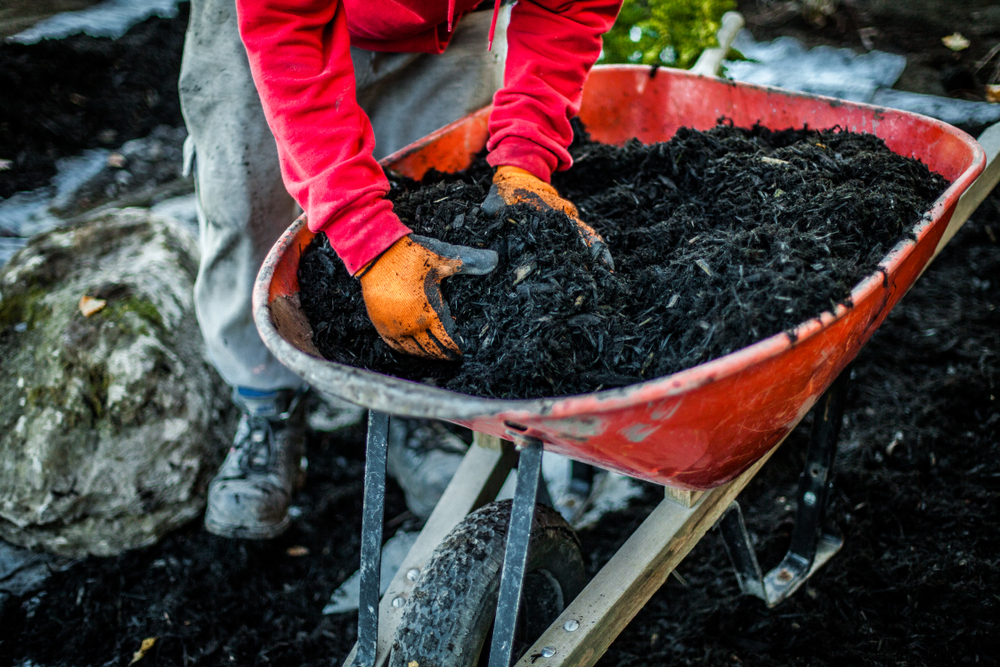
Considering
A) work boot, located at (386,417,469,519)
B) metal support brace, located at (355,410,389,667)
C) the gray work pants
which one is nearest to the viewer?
metal support brace, located at (355,410,389,667)

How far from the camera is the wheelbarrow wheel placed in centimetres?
114

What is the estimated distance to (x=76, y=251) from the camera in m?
2.38

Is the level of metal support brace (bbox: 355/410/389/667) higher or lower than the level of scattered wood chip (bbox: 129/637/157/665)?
higher

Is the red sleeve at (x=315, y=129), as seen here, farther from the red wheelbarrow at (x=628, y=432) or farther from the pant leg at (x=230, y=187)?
the pant leg at (x=230, y=187)

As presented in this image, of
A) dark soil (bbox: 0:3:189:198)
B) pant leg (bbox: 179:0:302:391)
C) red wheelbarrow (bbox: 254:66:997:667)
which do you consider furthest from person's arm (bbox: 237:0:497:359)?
dark soil (bbox: 0:3:189:198)

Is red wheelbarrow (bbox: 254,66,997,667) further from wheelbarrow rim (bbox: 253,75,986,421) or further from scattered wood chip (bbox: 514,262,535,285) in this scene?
scattered wood chip (bbox: 514,262,535,285)

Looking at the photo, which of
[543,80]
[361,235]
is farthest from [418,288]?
[543,80]

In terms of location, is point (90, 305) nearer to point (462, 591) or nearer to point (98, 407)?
Answer: point (98, 407)

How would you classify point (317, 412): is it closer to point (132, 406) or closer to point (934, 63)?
point (132, 406)

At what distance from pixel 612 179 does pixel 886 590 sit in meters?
1.39

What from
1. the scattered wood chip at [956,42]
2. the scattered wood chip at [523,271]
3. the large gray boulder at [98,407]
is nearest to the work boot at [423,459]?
the large gray boulder at [98,407]

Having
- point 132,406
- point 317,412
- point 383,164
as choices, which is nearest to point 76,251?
point 132,406

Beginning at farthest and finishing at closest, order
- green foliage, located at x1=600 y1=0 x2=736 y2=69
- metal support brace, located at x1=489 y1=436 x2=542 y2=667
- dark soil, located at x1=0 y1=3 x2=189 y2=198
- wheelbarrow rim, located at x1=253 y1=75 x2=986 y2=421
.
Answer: dark soil, located at x1=0 y1=3 x2=189 y2=198 → green foliage, located at x1=600 y1=0 x2=736 y2=69 → metal support brace, located at x1=489 y1=436 x2=542 y2=667 → wheelbarrow rim, located at x1=253 y1=75 x2=986 y2=421

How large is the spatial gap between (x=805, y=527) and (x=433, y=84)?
174 cm
